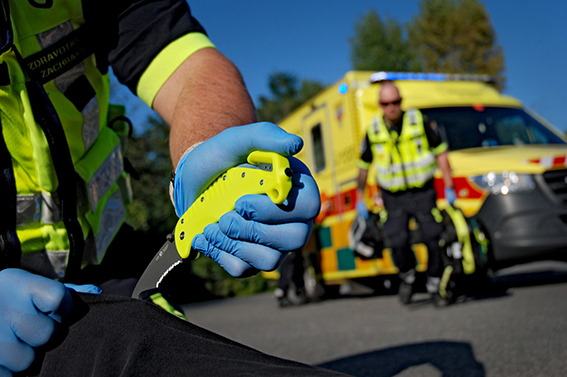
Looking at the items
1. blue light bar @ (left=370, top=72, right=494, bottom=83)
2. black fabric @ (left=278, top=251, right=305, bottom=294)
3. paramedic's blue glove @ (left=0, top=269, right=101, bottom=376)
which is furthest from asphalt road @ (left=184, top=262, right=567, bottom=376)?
blue light bar @ (left=370, top=72, right=494, bottom=83)

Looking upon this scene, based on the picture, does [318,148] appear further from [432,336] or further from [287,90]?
[287,90]

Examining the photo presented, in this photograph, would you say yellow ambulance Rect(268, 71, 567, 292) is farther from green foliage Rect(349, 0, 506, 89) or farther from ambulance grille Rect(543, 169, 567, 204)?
green foliage Rect(349, 0, 506, 89)

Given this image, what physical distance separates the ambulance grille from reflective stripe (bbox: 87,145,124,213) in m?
5.05

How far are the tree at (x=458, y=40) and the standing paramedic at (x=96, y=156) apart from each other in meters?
28.2

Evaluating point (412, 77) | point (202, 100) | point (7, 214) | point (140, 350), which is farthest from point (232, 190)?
point (412, 77)

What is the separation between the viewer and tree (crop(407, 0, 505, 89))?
29.5 m

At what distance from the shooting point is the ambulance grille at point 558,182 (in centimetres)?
559

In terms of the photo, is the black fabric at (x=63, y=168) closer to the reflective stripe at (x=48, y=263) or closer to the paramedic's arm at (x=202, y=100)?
the reflective stripe at (x=48, y=263)

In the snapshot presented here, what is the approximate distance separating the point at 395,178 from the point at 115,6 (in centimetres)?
469

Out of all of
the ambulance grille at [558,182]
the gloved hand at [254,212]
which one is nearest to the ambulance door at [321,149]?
the ambulance grille at [558,182]

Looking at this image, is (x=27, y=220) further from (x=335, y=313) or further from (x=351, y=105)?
(x=351, y=105)

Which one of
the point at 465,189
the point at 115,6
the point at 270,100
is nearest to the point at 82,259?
the point at 115,6

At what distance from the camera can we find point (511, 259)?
560cm

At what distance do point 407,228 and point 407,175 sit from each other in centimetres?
53
